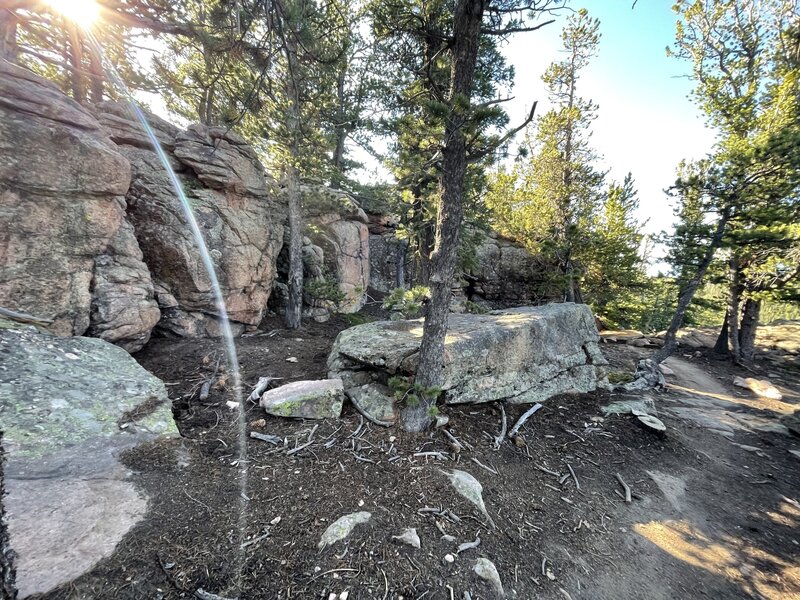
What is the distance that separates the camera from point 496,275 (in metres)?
18.2

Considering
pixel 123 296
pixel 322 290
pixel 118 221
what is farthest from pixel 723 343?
pixel 118 221

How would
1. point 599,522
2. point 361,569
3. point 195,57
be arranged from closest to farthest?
point 361,569, point 599,522, point 195,57

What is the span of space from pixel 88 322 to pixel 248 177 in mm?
5999

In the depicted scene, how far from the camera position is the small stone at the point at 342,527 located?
3074mm

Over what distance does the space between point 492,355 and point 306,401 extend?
3.95 metres

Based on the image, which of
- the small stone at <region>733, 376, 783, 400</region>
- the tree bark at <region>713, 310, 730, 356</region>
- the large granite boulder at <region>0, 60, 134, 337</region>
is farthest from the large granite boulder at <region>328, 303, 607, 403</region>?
the tree bark at <region>713, 310, 730, 356</region>

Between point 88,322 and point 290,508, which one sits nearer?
point 290,508

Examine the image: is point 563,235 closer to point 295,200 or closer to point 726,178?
point 726,178

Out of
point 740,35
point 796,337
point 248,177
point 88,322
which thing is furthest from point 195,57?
point 796,337

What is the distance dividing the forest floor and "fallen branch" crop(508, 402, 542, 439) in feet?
0.58

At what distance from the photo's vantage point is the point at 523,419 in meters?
6.10

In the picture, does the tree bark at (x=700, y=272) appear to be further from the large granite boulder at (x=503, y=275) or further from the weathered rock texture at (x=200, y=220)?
the weathered rock texture at (x=200, y=220)

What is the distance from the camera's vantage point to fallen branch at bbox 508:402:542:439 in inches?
224

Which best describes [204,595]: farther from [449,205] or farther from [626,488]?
[626,488]
